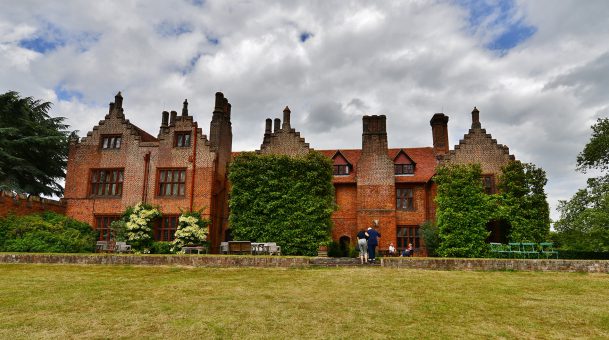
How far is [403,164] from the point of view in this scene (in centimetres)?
2773

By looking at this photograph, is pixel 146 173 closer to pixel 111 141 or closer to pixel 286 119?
pixel 111 141

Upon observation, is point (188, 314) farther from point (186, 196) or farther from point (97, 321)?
point (186, 196)

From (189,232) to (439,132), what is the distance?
19.6m

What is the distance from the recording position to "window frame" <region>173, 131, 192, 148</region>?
2702 centimetres

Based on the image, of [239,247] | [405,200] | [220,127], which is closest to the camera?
[239,247]

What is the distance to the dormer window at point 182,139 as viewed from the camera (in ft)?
88.7

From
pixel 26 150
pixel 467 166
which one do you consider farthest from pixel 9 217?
pixel 467 166

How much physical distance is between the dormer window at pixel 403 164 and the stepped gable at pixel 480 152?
2.19m

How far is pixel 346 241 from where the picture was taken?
90.3 feet

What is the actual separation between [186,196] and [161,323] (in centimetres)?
1968

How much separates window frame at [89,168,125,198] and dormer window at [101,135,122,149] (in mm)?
1679

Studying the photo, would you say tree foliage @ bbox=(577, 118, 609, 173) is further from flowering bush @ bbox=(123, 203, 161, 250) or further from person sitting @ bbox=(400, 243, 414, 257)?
flowering bush @ bbox=(123, 203, 161, 250)

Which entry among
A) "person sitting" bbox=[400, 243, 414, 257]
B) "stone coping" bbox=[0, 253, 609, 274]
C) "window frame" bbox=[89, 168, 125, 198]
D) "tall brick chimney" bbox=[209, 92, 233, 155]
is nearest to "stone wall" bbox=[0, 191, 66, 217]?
"window frame" bbox=[89, 168, 125, 198]

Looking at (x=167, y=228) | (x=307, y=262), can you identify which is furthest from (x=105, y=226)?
(x=307, y=262)
